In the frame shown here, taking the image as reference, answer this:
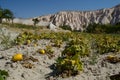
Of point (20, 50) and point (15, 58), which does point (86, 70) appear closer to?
point (15, 58)

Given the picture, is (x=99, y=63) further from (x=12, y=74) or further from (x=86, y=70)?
(x=12, y=74)

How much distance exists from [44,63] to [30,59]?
1.41 ft

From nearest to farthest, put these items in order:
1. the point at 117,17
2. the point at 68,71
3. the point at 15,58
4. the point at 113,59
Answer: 1. the point at 68,71
2. the point at 113,59
3. the point at 15,58
4. the point at 117,17

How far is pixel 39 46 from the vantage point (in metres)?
11.7

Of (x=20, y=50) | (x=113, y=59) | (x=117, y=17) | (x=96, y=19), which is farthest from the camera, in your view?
(x=96, y=19)

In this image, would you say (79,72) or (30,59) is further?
(30,59)

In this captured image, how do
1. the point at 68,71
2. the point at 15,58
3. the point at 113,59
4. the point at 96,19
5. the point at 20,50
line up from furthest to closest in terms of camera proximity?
the point at 96,19, the point at 20,50, the point at 15,58, the point at 113,59, the point at 68,71

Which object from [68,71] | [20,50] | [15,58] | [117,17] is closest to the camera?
[68,71]

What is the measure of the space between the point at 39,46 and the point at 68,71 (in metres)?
4.38

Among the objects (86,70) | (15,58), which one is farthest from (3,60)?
(86,70)

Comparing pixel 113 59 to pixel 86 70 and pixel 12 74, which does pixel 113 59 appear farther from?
pixel 12 74

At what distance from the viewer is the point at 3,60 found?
30.2ft

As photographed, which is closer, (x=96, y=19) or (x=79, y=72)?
(x=79, y=72)

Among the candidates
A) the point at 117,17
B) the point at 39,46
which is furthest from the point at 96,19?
the point at 39,46
